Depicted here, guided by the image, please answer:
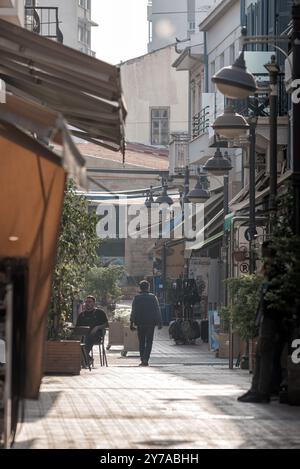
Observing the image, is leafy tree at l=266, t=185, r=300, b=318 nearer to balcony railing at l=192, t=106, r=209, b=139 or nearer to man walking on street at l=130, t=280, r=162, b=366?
man walking on street at l=130, t=280, r=162, b=366

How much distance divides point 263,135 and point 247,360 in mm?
6793

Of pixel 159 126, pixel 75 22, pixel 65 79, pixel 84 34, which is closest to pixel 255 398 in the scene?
pixel 65 79

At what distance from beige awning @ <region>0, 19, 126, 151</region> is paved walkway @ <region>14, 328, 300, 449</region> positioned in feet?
9.38

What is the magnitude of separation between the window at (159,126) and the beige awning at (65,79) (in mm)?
68961

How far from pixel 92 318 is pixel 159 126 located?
187 ft

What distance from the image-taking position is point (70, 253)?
23.4m

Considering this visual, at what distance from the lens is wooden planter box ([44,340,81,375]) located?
76.3ft

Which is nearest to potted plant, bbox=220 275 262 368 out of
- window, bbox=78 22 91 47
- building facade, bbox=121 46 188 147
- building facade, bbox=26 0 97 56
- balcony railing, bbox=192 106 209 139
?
balcony railing, bbox=192 106 209 139

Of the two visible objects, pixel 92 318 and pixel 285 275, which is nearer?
pixel 285 275

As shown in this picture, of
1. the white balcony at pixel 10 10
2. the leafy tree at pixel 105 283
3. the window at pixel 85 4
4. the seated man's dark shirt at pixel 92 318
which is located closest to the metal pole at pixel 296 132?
the white balcony at pixel 10 10

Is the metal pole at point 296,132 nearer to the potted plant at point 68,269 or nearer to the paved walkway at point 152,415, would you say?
the paved walkway at point 152,415

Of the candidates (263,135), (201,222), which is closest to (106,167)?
(201,222)

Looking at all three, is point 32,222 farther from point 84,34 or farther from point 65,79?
point 84,34
